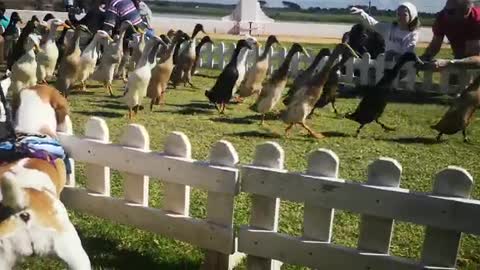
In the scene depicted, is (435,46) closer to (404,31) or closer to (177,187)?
(404,31)

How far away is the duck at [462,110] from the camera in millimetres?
5758

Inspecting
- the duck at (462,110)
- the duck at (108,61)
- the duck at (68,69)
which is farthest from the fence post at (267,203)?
the duck at (108,61)

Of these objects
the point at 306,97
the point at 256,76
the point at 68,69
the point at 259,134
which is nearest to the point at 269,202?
the point at 306,97

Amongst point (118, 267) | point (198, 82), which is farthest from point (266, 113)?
point (118, 267)

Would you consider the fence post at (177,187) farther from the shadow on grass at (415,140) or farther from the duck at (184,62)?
the duck at (184,62)

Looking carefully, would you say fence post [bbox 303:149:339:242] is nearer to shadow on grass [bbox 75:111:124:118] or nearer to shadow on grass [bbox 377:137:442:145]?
shadow on grass [bbox 377:137:442:145]

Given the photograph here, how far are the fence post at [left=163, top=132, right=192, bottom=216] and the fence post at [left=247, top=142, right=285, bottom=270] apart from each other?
0.37 metres

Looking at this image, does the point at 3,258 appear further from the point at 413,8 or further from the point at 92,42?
the point at 413,8

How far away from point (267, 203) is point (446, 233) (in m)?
0.79

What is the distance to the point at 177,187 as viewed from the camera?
117 inches

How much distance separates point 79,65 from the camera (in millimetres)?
7285

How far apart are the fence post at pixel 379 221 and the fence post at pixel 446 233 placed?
157 mm

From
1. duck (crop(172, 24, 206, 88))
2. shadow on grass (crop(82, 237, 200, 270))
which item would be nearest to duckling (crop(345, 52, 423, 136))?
duck (crop(172, 24, 206, 88))

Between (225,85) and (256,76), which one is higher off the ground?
(256,76)
